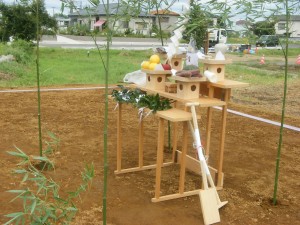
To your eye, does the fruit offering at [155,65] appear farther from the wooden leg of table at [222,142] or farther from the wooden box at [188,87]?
the wooden leg of table at [222,142]

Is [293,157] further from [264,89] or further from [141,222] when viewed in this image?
[264,89]

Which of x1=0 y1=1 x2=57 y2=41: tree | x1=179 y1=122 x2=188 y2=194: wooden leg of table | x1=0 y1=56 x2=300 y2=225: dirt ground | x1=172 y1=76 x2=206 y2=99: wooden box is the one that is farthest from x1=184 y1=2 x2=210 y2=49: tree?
x1=0 y1=1 x2=57 y2=41: tree

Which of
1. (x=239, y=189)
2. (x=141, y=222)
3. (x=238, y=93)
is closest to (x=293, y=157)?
(x=239, y=189)

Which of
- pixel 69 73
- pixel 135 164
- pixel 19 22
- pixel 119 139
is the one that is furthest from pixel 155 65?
pixel 19 22

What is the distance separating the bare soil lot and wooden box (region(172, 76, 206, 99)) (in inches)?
36.9

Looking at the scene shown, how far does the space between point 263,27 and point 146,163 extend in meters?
1.96

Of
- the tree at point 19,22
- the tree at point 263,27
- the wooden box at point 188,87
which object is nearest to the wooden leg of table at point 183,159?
the wooden box at point 188,87

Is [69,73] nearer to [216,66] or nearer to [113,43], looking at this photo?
[216,66]

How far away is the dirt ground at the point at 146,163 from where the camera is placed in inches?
128

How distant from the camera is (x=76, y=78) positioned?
35.3 feet

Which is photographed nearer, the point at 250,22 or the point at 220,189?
the point at 250,22

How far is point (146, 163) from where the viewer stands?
4402 millimetres

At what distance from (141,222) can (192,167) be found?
1.23 m

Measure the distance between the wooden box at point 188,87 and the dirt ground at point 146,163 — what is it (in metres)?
0.94
